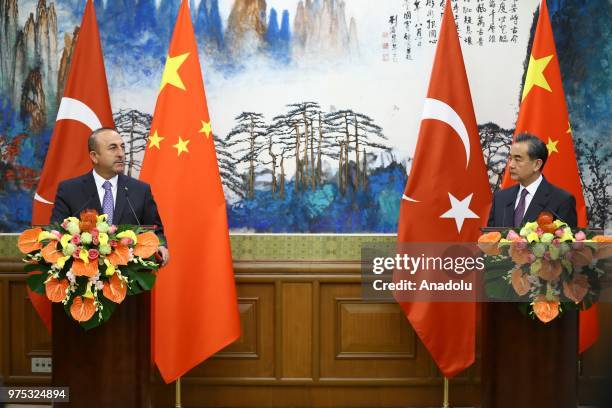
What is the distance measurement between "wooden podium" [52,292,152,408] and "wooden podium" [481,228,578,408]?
163cm

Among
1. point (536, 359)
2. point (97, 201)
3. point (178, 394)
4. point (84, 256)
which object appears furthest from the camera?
point (178, 394)

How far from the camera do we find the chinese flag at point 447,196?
3.94 meters

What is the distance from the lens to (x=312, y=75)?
4.24 m

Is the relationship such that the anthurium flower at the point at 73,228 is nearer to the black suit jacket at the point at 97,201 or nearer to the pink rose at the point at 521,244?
the black suit jacket at the point at 97,201

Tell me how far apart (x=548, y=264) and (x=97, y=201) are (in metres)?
2.15

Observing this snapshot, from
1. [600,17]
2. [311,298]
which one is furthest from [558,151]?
[311,298]

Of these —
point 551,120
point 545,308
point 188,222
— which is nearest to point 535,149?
point 551,120

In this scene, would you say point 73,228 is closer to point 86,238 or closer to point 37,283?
point 86,238

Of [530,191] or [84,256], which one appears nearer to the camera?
[84,256]

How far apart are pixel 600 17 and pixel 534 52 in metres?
0.61

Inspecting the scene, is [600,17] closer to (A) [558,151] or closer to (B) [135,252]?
(A) [558,151]

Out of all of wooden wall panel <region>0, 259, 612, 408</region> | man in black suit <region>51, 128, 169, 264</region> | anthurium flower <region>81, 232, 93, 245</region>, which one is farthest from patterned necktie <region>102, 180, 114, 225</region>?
wooden wall panel <region>0, 259, 612, 408</region>

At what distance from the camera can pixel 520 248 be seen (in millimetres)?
2814

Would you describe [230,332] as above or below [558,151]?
below
